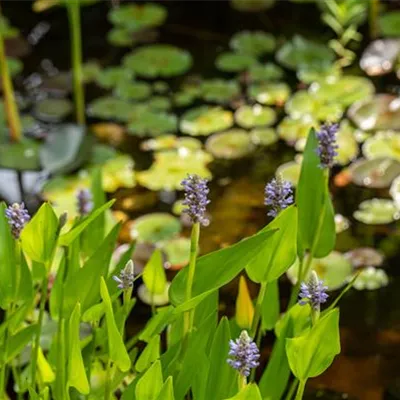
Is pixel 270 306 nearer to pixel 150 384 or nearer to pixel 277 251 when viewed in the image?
pixel 277 251

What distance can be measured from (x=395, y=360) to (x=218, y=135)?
0.78 metres

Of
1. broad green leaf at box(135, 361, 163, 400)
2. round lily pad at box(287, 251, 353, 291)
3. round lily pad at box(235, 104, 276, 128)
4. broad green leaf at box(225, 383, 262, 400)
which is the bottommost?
round lily pad at box(235, 104, 276, 128)

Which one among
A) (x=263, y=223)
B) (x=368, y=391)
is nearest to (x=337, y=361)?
(x=368, y=391)

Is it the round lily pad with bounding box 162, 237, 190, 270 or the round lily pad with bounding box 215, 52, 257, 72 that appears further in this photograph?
A: the round lily pad with bounding box 215, 52, 257, 72

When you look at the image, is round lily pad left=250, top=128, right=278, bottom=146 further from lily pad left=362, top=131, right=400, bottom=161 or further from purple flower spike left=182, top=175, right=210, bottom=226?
purple flower spike left=182, top=175, right=210, bottom=226

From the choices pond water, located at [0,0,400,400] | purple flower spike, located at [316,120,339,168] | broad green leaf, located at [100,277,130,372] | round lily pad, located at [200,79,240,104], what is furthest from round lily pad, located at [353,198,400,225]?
broad green leaf, located at [100,277,130,372]

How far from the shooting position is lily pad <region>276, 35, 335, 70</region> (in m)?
2.57

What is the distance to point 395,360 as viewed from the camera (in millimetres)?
1779

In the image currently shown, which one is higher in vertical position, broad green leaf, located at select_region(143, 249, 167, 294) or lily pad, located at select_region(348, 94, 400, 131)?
broad green leaf, located at select_region(143, 249, 167, 294)

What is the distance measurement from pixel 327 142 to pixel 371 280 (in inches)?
33.0

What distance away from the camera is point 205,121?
239 centimetres

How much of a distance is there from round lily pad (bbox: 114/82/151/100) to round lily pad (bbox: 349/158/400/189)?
616 mm

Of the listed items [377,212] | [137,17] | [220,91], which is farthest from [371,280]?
[137,17]

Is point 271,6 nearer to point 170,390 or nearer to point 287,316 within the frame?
point 287,316
